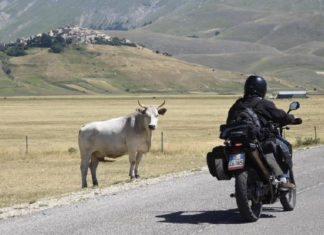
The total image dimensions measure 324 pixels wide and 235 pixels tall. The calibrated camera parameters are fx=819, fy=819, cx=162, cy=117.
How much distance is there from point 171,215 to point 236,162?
1.80 m

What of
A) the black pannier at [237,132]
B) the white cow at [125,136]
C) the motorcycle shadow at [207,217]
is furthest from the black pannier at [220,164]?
the white cow at [125,136]

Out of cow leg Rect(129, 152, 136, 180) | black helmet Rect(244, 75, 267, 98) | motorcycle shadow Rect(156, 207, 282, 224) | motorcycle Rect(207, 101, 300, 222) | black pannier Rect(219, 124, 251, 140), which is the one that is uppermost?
black helmet Rect(244, 75, 267, 98)

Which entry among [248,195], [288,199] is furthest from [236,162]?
[288,199]

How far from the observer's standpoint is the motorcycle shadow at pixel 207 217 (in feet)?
45.6

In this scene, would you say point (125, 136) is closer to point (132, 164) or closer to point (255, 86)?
point (132, 164)

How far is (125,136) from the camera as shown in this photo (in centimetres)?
2400

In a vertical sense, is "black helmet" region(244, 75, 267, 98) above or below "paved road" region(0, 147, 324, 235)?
above

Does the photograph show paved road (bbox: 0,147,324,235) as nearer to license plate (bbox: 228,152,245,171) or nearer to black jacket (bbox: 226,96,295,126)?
license plate (bbox: 228,152,245,171)

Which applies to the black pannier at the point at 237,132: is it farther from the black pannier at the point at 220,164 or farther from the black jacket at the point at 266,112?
the black jacket at the point at 266,112

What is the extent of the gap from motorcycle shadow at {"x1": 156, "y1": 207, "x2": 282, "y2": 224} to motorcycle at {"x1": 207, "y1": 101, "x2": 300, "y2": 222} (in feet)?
1.09

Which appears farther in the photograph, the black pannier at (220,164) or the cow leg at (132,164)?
the cow leg at (132,164)

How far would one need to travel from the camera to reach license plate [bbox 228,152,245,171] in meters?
13.6

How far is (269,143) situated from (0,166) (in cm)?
2461

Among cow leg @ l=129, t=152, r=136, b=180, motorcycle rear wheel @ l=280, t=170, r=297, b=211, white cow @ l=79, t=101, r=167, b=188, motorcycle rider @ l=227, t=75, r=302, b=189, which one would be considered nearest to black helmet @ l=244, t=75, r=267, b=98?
motorcycle rider @ l=227, t=75, r=302, b=189
